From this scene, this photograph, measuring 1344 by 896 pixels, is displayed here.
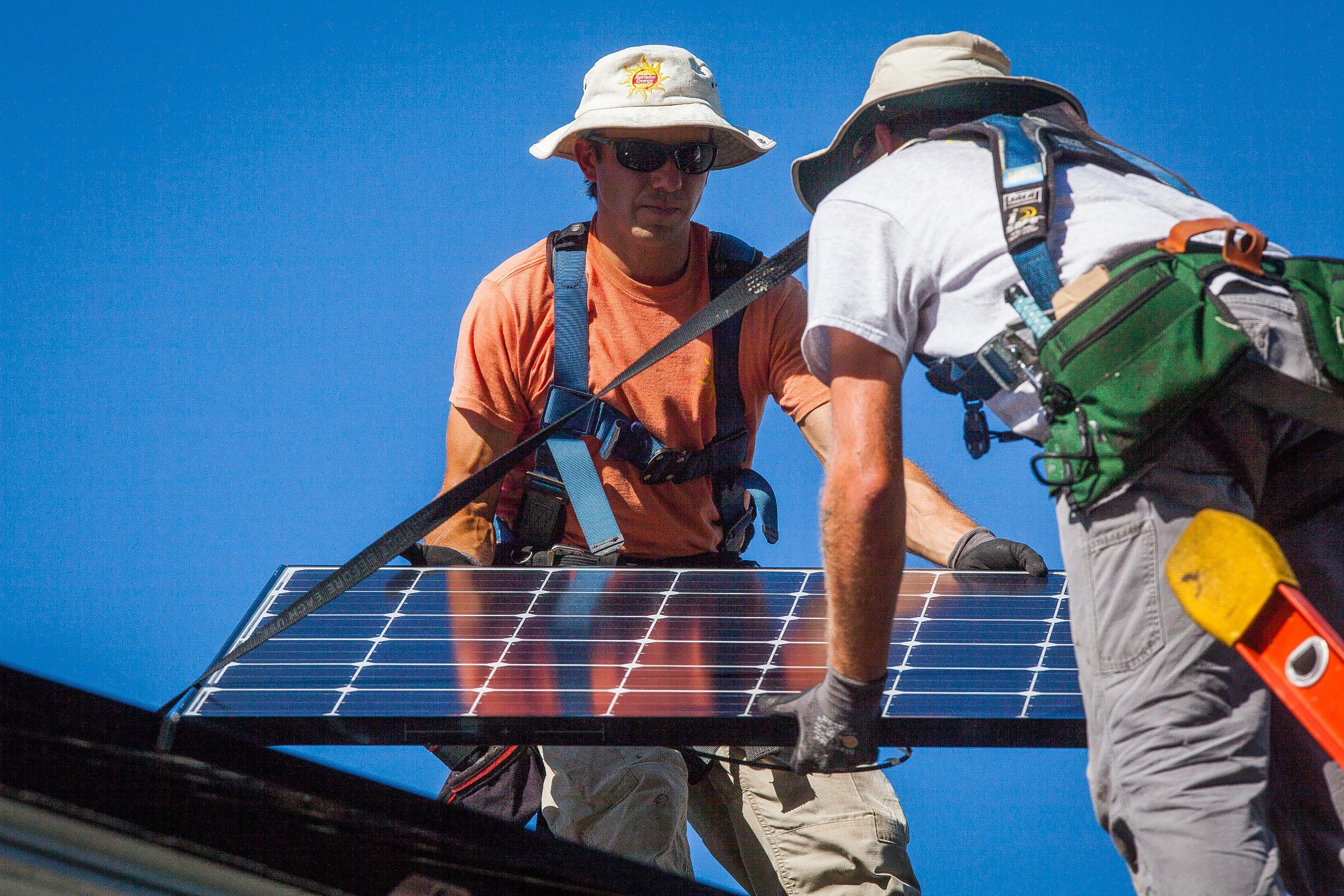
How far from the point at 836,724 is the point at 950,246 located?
3.60 ft

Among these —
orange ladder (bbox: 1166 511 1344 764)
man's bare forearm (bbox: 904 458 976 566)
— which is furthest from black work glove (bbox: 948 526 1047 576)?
orange ladder (bbox: 1166 511 1344 764)

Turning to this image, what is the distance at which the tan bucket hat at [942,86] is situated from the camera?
3809 millimetres

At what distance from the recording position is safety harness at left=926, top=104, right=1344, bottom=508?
2.92 m

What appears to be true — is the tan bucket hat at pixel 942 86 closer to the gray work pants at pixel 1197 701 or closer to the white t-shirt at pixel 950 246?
the white t-shirt at pixel 950 246

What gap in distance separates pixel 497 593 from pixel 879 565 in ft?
6.38

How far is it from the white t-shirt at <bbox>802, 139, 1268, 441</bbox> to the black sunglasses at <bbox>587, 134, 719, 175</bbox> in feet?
7.64

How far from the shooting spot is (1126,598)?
2996 mm

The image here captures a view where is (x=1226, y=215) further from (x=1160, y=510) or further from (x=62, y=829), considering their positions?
(x=62, y=829)

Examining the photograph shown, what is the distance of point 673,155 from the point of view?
5.68 m

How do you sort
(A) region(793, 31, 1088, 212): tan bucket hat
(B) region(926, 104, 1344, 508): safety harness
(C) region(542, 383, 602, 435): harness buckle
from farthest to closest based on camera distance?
(C) region(542, 383, 602, 435): harness buckle
(A) region(793, 31, 1088, 212): tan bucket hat
(B) region(926, 104, 1344, 508): safety harness

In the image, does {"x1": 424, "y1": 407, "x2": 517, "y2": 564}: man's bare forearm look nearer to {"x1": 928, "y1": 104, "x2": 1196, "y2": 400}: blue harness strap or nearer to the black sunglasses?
the black sunglasses

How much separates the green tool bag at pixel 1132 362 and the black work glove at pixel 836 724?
2.32 feet

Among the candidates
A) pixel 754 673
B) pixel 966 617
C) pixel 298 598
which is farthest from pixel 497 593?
pixel 966 617

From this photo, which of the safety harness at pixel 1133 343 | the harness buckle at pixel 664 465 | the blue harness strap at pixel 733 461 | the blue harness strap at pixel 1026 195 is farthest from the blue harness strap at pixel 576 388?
the safety harness at pixel 1133 343
